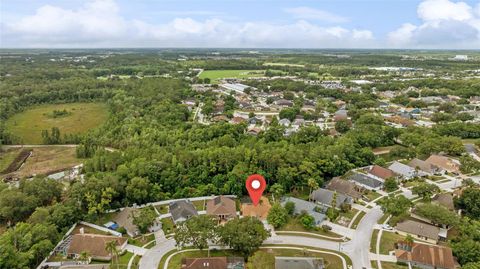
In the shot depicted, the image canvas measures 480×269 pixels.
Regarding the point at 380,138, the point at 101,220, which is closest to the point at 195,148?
the point at 101,220

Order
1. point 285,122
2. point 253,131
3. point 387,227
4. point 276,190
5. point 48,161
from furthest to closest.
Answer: point 285,122 → point 253,131 → point 48,161 → point 276,190 → point 387,227

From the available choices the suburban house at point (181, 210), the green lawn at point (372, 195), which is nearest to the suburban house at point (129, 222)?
the suburban house at point (181, 210)

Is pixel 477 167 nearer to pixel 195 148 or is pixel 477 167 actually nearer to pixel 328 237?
pixel 328 237

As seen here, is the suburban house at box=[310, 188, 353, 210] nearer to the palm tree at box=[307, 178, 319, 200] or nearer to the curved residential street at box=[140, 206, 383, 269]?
the palm tree at box=[307, 178, 319, 200]

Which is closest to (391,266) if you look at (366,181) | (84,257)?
(366,181)

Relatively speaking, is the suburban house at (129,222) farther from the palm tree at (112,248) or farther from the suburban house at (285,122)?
the suburban house at (285,122)

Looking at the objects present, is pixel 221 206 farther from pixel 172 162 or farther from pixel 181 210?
pixel 172 162
